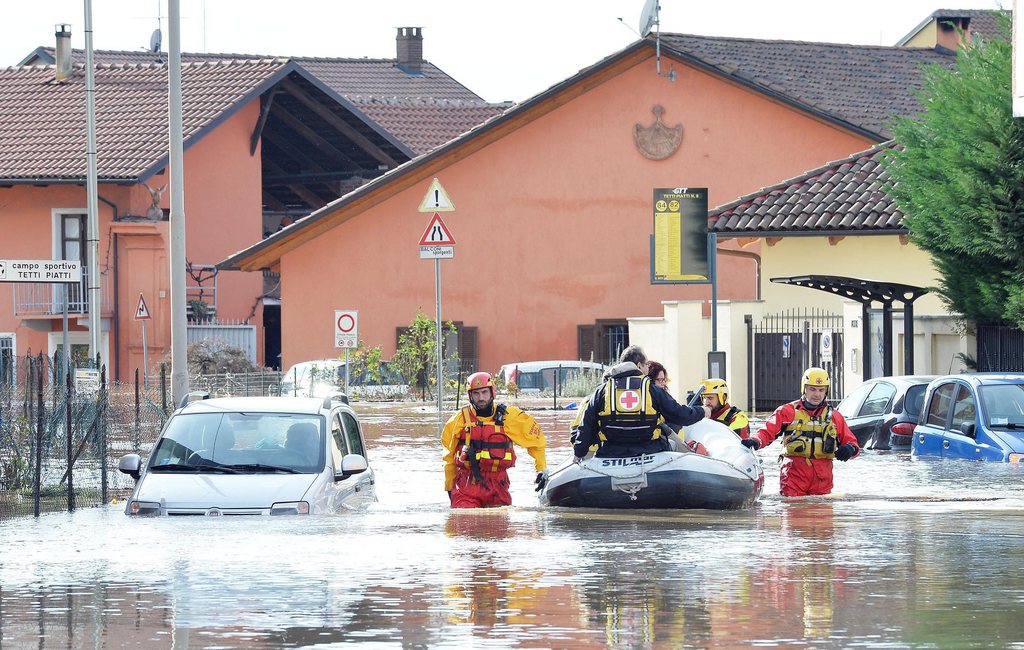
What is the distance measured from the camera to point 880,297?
93.7 feet

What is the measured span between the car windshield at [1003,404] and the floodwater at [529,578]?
2.75 m

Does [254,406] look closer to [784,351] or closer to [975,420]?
[975,420]

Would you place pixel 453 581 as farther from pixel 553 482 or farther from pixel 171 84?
pixel 171 84

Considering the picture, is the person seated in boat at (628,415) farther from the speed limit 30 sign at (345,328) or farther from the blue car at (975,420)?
Answer: the speed limit 30 sign at (345,328)

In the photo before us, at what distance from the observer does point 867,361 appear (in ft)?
95.6

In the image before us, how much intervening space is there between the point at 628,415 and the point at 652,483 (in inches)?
23.9

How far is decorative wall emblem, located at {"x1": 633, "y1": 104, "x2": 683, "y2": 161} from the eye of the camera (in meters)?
45.1

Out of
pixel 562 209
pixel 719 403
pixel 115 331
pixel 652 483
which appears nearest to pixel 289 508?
pixel 652 483

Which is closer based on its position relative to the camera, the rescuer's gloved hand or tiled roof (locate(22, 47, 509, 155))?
the rescuer's gloved hand

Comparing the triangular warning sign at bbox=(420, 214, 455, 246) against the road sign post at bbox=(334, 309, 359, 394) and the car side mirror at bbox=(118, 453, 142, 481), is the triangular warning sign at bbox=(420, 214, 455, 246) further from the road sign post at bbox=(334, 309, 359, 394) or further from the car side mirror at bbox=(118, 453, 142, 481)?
the car side mirror at bbox=(118, 453, 142, 481)

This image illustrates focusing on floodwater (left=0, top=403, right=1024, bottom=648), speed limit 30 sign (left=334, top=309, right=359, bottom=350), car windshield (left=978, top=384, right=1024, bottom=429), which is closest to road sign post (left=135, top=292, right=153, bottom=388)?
speed limit 30 sign (left=334, top=309, right=359, bottom=350)

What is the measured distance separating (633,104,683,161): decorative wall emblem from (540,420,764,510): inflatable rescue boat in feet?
98.1

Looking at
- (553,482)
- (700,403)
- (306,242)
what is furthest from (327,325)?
(553,482)

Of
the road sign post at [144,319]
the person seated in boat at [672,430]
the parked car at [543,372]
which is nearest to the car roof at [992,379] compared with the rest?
the person seated in boat at [672,430]
